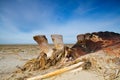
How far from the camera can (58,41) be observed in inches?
239

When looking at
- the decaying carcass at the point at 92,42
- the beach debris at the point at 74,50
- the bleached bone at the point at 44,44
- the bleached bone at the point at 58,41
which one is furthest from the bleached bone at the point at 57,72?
the bleached bone at the point at 44,44

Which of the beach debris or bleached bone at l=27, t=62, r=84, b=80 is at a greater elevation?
the beach debris

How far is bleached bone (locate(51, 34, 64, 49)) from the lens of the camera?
6.04m

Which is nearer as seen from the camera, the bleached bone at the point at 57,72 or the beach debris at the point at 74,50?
the bleached bone at the point at 57,72

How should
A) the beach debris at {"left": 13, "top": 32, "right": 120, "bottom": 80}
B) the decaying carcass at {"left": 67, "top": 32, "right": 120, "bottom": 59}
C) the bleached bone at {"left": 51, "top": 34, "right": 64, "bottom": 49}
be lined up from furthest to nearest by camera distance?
the bleached bone at {"left": 51, "top": 34, "right": 64, "bottom": 49}, the decaying carcass at {"left": 67, "top": 32, "right": 120, "bottom": 59}, the beach debris at {"left": 13, "top": 32, "right": 120, "bottom": 80}

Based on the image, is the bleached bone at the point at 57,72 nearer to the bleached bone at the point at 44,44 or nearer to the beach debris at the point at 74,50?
the beach debris at the point at 74,50

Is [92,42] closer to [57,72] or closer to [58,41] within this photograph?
[58,41]

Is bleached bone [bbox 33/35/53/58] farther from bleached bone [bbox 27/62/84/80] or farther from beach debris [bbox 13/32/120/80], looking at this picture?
bleached bone [bbox 27/62/84/80]

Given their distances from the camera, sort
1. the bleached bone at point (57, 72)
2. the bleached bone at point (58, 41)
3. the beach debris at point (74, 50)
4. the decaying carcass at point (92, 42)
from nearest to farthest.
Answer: the bleached bone at point (57, 72) < the beach debris at point (74, 50) < the decaying carcass at point (92, 42) < the bleached bone at point (58, 41)

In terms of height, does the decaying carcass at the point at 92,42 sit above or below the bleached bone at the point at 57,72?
above

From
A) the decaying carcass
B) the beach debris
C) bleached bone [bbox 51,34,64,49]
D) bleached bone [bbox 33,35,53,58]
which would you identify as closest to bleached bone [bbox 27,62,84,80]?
the beach debris

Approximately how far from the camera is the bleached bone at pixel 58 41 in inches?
238

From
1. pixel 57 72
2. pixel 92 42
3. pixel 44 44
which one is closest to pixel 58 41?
pixel 44 44

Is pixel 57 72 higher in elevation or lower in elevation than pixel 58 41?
lower
